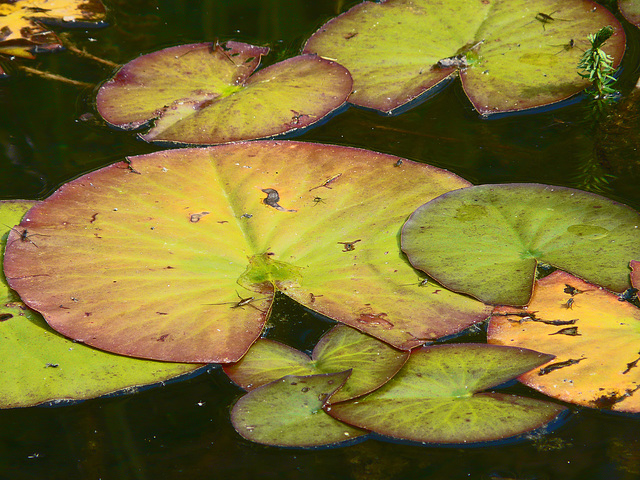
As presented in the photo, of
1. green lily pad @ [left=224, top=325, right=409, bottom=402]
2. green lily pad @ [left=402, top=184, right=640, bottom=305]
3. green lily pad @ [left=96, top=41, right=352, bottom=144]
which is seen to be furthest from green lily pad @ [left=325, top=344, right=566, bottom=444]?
green lily pad @ [left=96, top=41, right=352, bottom=144]

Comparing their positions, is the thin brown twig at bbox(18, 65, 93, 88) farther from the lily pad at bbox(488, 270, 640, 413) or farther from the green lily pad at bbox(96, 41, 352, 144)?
the lily pad at bbox(488, 270, 640, 413)

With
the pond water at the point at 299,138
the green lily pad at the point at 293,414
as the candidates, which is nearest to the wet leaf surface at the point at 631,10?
the pond water at the point at 299,138

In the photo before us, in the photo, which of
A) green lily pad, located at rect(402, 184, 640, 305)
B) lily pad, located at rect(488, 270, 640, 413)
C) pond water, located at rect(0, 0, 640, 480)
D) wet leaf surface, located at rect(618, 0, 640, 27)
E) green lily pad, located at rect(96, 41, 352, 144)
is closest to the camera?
pond water, located at rect(0, 0, 640, 480)

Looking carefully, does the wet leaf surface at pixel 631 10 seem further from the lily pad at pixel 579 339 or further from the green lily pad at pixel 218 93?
the lily pad at pixel 579 339

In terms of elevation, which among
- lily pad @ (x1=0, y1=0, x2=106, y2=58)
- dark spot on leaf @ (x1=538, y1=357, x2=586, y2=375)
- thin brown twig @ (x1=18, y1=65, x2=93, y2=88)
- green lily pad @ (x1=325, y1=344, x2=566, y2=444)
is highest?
lily pad @ (x1=0, y1=0, x2=106, y2=58)

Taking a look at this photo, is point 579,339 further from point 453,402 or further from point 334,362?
point 334,362
